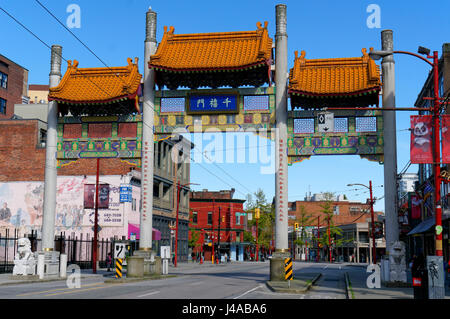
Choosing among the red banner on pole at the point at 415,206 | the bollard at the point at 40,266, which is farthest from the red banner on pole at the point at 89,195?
the red banner on pole at the point at 415,206

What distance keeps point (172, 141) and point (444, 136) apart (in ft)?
163

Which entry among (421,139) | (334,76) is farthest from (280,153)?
(421,139)

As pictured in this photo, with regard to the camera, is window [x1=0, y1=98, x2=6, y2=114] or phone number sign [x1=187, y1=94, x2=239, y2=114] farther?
window [x1=0, y1=98, x2=6, y2=114]

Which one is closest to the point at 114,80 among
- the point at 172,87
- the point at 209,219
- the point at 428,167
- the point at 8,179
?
the point at 172,87

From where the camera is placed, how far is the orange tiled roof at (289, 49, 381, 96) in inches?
1058

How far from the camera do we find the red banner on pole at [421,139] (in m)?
19.5

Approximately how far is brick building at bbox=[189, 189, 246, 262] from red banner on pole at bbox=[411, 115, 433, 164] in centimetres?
7244

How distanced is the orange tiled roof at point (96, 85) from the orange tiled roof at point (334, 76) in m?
9.03

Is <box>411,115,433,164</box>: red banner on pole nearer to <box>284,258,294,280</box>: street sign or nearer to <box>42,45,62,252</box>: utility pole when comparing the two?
<box>284,258,294,280</box>: street sign

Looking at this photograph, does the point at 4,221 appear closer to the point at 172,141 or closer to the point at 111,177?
the point at 111,177

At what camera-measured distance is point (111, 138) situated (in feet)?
97.4

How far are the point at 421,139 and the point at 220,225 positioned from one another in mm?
75585

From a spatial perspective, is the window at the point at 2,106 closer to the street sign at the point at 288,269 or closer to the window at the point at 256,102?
the window at the point at 256,102

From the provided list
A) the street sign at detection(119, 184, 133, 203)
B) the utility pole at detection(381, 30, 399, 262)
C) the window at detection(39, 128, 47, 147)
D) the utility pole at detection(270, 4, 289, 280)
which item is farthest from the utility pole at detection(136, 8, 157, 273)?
the window at detection(39, 128, 47, 147)
